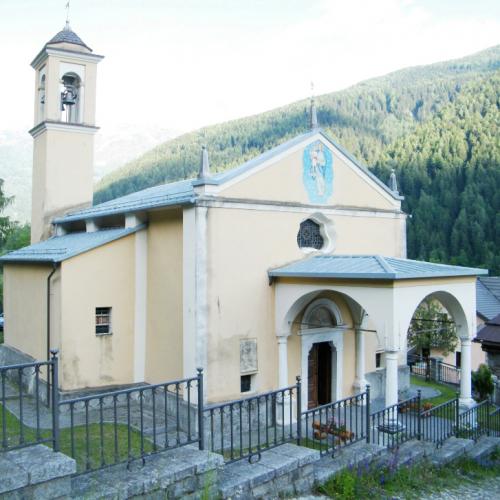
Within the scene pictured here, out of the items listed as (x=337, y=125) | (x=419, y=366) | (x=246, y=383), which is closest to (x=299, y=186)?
(x=246, y=383)

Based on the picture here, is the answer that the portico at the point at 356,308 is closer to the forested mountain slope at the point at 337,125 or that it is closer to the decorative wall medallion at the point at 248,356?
the decorative wall medallion at the point at 248,356

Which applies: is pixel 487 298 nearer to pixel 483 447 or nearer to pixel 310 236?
pixel 310 236

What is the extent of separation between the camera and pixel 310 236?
13781 mm

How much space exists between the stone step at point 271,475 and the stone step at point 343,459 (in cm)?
30

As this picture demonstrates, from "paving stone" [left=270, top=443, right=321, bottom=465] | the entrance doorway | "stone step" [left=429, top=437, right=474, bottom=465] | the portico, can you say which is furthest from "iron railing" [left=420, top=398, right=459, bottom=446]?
"paving stone" [left=270, top=443, right=321, bottom=465]

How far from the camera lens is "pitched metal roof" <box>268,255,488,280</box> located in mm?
10641

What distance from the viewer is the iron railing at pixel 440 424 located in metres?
10.1

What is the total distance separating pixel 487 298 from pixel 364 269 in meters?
22.7

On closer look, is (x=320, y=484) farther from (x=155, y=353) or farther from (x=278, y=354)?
(x=155, y=353)

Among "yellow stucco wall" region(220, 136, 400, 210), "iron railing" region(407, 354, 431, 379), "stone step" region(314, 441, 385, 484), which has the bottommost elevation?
"iron railing" region(407, 354, 431, 379)

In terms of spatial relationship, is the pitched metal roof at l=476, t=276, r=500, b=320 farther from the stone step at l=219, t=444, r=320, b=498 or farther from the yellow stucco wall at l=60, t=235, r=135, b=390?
the stone step at l=219, t=444, r=320, b=498

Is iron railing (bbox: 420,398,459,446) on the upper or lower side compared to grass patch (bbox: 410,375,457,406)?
upper

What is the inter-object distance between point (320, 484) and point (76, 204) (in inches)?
553

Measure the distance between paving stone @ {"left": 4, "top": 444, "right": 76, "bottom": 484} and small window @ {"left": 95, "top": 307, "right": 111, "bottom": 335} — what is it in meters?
7.65
